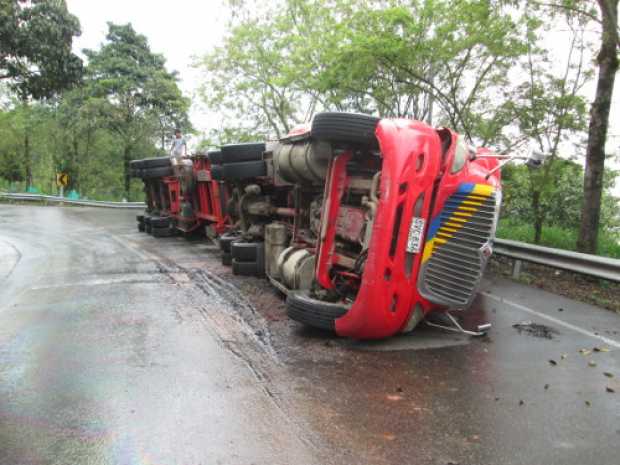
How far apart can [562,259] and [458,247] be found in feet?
12.4

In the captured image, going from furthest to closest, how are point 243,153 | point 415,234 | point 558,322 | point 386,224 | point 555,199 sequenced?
point 555,199 → point 243,153 → point 558,322 → point 415,234 → point 386,224

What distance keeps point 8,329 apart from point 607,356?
577cm

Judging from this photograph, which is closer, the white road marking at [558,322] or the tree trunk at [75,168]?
the white road marking at [558,322]

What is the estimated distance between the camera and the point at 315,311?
4875 millimetres

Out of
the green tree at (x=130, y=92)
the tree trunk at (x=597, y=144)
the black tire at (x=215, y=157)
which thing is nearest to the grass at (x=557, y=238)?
the tree trunk at (x=597, y=144)

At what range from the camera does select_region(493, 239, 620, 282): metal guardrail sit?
675 centimetres

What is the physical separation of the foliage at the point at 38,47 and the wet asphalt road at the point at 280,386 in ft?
56.7

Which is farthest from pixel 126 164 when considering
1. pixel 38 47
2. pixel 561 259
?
pixel 561 259

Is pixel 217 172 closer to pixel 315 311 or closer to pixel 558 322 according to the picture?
pixel 315 311

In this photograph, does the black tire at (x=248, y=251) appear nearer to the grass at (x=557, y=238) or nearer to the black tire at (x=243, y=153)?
the black tire at (x=243, y=153)

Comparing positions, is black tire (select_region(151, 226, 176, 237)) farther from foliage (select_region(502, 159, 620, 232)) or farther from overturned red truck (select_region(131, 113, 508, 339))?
foliage (select_region(502, 159, 620, 232))

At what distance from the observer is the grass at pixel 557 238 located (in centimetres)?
1023

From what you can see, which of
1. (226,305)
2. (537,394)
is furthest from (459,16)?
(537,394)

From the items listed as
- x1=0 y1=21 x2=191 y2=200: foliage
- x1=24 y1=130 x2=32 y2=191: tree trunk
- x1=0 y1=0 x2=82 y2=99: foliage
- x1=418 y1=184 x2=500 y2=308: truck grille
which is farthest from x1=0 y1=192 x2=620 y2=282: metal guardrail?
x1=24 y1=130 x2=32 y2=191: tree trunk
